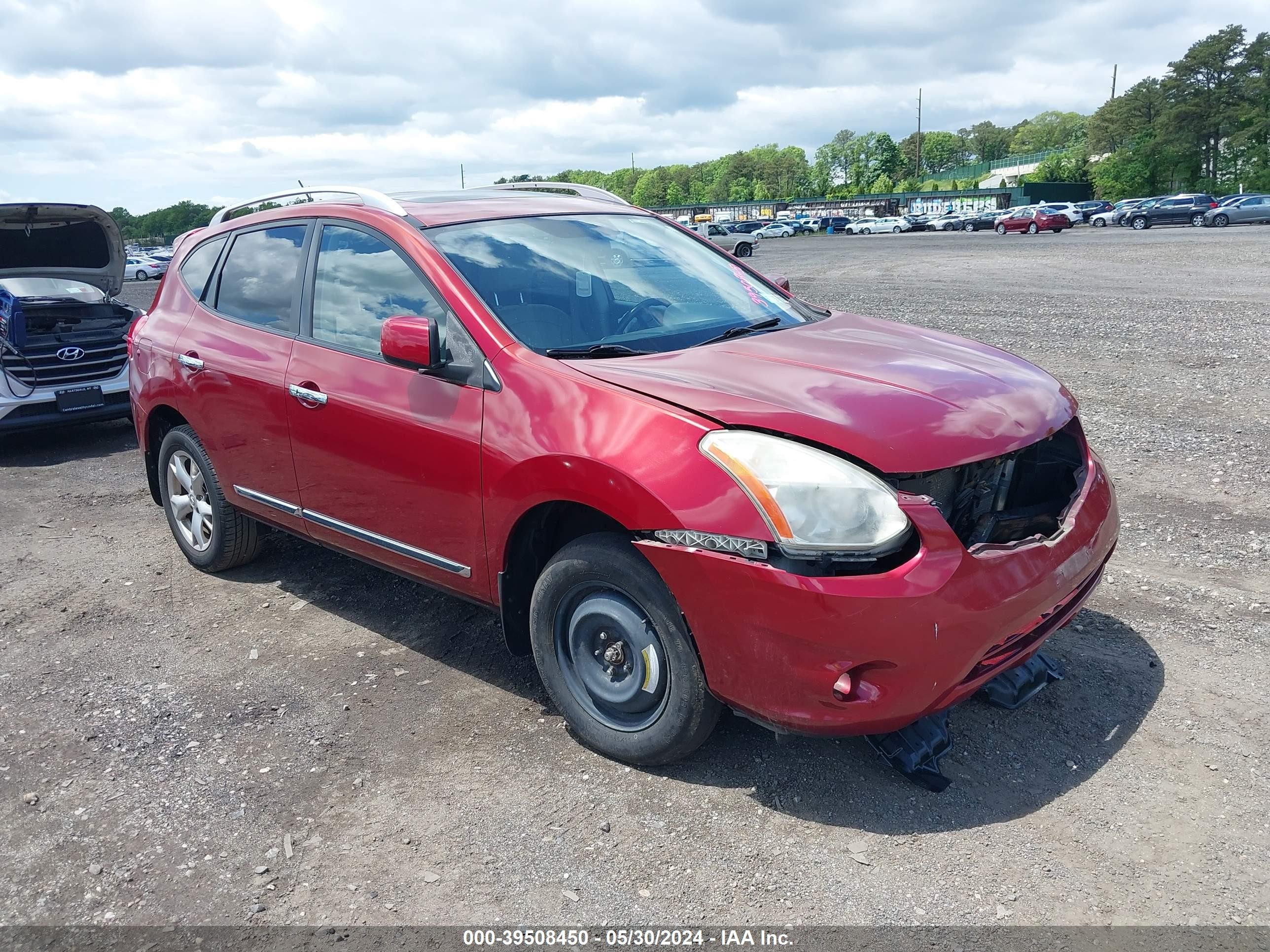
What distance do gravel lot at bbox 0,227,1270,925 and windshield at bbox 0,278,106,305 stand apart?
14.5ft

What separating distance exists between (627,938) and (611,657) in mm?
903

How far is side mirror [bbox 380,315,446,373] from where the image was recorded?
11.3ft

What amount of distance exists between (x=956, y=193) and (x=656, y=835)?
3730 inches

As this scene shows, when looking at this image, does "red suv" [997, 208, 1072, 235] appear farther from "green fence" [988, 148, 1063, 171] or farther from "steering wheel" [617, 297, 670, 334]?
"green fence" [988, 148, 1063, 171]

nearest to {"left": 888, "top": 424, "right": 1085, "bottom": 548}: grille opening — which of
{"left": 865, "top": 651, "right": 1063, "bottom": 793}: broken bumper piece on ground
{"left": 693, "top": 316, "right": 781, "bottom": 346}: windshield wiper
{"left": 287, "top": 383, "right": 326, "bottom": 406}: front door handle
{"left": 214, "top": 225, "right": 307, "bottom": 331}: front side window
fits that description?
{"left": 865, "top": 651, "right": 1063, "bottom": 793}: broken bumper piece on ground

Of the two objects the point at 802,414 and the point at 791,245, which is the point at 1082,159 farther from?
the point at 802,414

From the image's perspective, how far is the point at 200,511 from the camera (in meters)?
5.24

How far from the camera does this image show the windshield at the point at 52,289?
891 centimetres

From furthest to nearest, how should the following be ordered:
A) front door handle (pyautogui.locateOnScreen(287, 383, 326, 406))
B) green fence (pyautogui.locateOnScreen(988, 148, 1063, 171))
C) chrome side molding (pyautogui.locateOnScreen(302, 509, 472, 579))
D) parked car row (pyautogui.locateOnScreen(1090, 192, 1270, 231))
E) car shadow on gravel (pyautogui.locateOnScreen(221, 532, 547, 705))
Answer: green fence (pyautogui.locateOnScreen(988, 148, 1063, 171)) < parked car row (pyautogui.locateOnScreen(1090, 192, 1270, 231)) < car shadow on gravel (pyautogui.locateOnScreen(221, 532, 547, 705)) < front door handle (pyautogui.locateOnScreen(287, 383, 326, 406)) < chrome side molding (pyautogui.locateOnScreen(302, 509, 472, 579))

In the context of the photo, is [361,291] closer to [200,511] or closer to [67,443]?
[200,511]

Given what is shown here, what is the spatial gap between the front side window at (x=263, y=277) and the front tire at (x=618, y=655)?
1.95m

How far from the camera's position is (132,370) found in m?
5.56

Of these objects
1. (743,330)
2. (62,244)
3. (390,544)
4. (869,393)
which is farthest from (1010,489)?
(62,244)

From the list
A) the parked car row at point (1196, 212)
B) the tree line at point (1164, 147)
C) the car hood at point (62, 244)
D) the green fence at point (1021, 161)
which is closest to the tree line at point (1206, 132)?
the tree line at point (1164, 147)
